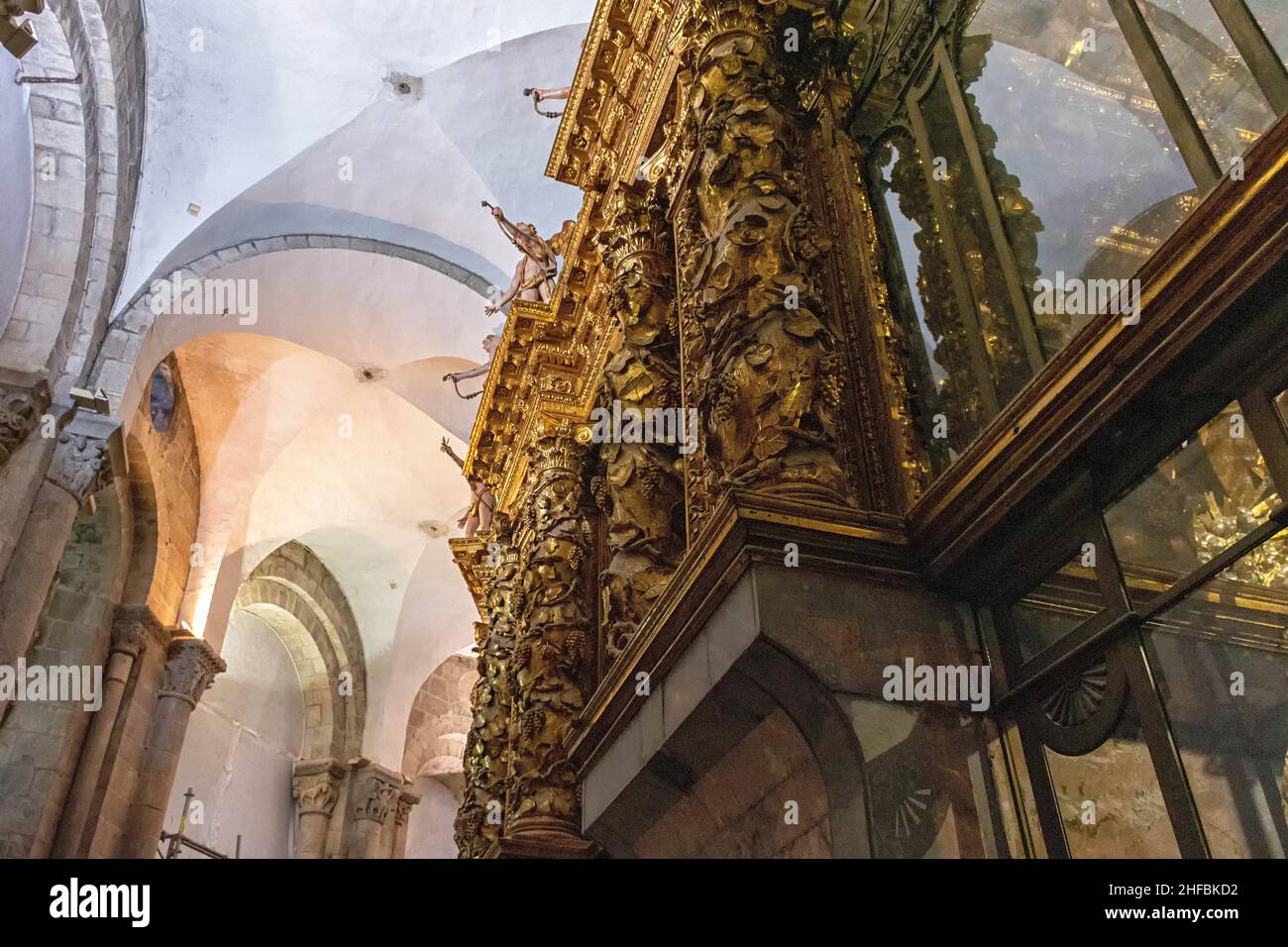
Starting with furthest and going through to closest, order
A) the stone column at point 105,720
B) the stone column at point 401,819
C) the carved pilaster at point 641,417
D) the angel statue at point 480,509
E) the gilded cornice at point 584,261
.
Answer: the stone column at point 401,819 < the stone column at point 105,720 < the angel statue at point 480,509 < the gilded cornice at point 584,261 < the carved pilaster at point 641,417

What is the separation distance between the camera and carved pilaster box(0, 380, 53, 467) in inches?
352

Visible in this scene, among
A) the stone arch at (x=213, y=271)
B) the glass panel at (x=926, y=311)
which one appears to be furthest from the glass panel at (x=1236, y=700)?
the stone arch at (x=213, y=271)

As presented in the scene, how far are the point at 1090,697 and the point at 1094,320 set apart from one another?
3.22 ft

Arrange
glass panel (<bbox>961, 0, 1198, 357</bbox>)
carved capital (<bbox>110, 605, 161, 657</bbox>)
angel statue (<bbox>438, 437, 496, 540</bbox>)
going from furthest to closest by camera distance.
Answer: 1. carved capital (<bbox>110, 605, 161, 657</bbox>)
2. angel statue (<bbox>438, 437, 496, 540</bbox>)
3. glass panel (<bbox>961, 0, 1198, 357</bbox>)

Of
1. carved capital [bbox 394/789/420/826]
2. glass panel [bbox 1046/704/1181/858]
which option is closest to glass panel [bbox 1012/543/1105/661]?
glass panel [bbox 1046/704/1181/858]

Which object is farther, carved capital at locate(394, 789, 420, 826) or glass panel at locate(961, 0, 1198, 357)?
carved capital at locate(394, 789, 420, 826)

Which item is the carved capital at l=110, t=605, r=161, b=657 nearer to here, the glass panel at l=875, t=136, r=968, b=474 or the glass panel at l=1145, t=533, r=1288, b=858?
the glass panel at l=875, t=136, r=968, b=474

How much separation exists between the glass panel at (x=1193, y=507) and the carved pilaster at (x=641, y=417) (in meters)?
2.33

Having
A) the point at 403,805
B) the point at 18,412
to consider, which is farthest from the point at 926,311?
the point at 403,805

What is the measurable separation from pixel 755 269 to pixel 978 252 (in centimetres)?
78

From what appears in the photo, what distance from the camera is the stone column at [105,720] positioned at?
405 inches

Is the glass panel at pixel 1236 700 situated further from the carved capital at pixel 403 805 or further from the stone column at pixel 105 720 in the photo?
the carved capital at pixel 403 805

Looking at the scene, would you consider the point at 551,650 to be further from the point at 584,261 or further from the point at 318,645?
the point at 318,645

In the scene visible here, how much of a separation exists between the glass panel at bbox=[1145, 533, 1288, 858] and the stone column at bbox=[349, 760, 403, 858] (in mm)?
15425
